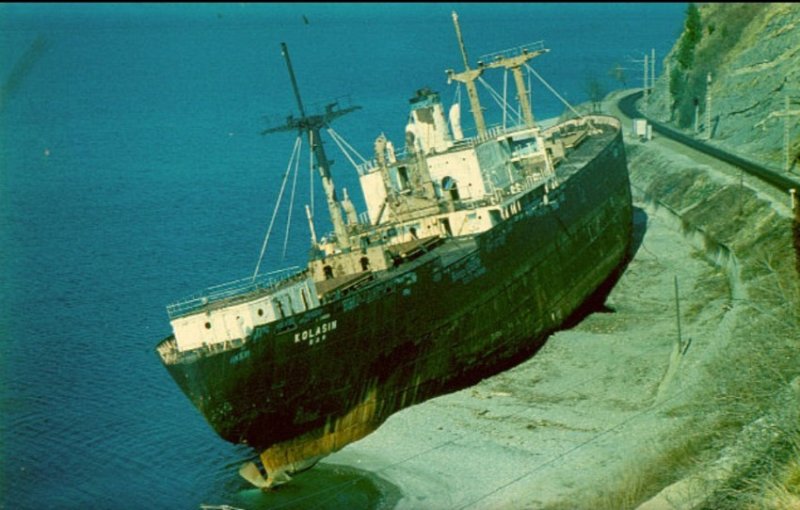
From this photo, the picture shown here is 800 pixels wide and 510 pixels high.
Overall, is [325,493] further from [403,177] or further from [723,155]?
[723,155]

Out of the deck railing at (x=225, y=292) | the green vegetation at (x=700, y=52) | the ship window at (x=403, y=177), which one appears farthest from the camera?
the green vegetation at (x=700, y=52)

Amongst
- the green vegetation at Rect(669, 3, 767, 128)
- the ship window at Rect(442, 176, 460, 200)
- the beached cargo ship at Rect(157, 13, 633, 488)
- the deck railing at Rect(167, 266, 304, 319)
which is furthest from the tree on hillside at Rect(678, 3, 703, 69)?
the ship window at Rect(442, 176, 460, 200)

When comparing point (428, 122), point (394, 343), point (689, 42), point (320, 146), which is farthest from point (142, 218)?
point (689, 42)

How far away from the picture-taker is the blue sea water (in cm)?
3244

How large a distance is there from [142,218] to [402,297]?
45958 millimetres

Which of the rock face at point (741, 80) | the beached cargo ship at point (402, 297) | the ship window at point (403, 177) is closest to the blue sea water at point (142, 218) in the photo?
the beached cargo ship at point (402, 297)

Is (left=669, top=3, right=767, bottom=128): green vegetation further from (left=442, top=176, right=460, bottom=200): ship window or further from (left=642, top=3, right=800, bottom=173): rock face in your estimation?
(left=442, top=176, right=460, bottom=200): ship window

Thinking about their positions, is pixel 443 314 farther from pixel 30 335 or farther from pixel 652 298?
pixel 30 335

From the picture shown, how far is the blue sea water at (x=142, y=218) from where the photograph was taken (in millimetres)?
Answer: 32438

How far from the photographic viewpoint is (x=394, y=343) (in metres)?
31.1

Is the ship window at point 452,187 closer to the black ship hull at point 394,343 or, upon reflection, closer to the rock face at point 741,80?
the black ship hull at point 394,343

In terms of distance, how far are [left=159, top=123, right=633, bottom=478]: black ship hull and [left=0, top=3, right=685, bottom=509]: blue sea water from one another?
2445 mm

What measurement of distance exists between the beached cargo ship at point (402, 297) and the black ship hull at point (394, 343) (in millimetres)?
51

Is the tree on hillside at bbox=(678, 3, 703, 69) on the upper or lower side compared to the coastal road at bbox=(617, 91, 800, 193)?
upper
